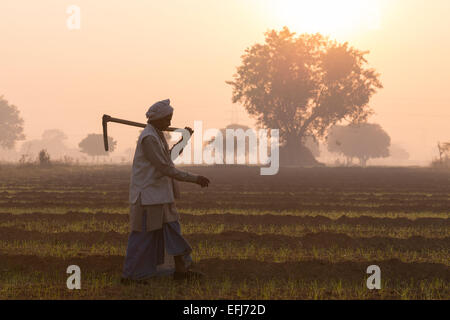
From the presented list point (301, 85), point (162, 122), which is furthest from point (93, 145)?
point (162, 122)

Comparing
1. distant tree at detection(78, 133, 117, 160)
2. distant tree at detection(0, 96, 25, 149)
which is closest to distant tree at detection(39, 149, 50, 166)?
distant tree at detection(0, 96, 25, 149)

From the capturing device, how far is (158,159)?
5930mm

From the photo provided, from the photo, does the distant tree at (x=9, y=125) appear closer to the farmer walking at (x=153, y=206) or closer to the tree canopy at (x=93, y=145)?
the tree canopy at (x=93, y=145)

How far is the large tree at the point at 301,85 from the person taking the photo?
196 ft

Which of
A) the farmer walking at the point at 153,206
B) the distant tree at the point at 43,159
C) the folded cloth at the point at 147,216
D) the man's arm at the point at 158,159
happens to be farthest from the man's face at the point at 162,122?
the distant tree at the point at 43,159

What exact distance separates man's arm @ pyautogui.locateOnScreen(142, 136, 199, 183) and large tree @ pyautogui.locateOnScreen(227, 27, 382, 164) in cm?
5301

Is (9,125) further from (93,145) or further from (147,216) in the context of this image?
(147,216)

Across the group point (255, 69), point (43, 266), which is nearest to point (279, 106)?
point (255, 69)

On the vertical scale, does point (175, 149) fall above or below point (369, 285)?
above

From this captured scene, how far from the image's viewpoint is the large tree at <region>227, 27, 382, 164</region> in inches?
2347
